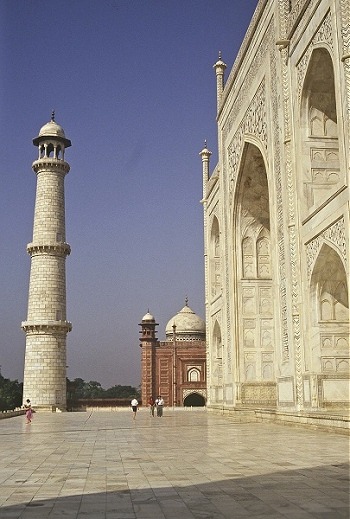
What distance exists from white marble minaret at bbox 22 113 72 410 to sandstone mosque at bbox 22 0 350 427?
79 mm

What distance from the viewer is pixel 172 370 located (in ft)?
114

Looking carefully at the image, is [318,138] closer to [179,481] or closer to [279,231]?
[279,231]

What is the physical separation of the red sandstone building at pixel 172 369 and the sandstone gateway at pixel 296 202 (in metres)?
16.1

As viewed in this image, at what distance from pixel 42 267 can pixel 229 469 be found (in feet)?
78.7

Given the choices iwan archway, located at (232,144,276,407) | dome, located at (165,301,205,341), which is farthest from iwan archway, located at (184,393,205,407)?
iwan archway, located at (232,144,276,407)

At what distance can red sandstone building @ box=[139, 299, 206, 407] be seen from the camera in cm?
3441

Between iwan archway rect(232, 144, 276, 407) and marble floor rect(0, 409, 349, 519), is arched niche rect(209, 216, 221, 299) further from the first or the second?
marble floor rect(0, 409, 349, 519)

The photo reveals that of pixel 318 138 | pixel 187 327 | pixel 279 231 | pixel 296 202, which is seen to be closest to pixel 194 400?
pixel 187 327

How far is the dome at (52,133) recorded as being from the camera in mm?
30688

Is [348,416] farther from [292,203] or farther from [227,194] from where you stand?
[227,194]

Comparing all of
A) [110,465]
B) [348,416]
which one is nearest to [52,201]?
[348,416]

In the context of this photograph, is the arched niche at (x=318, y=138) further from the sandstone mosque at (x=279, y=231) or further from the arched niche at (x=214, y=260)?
the arched niche at (x=214, y=260)

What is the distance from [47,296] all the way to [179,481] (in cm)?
2403

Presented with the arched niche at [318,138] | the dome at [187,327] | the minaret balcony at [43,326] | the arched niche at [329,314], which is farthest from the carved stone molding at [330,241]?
the dome at [187,327]
